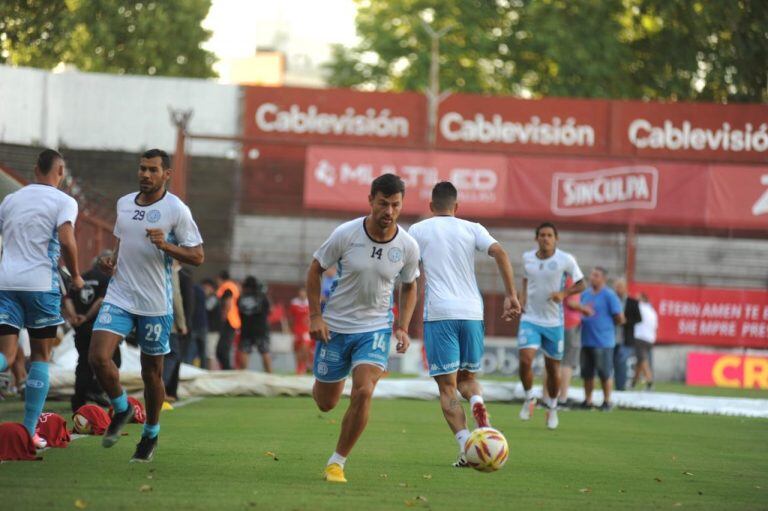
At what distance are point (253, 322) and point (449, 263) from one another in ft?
48.8

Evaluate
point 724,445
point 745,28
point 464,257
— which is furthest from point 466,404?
point 745,28

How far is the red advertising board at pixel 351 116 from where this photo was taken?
37406mm

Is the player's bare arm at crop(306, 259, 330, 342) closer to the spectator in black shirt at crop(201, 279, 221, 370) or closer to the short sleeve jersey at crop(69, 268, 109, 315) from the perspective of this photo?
the short sleeve jersey at crop(69, 268, 109, 315)

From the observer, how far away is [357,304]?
9344 millimetres

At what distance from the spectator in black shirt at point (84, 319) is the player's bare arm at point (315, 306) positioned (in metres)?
5.85

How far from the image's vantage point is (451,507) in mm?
8281

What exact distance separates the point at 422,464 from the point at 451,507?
265cm

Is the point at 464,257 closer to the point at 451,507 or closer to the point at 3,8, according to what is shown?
the point at 451,507

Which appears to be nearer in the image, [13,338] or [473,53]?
[13,338]

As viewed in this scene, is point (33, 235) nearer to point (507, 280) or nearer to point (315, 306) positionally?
point (315, 306)

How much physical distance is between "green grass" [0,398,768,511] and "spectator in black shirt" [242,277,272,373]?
9.37m

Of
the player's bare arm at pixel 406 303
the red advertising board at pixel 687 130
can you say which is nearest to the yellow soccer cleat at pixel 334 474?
the player's bare arm at pixel 406 303

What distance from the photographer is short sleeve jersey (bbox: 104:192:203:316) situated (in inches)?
383

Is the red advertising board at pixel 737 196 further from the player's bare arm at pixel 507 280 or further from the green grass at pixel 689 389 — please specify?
the player's bare arm at pixel 507 280
